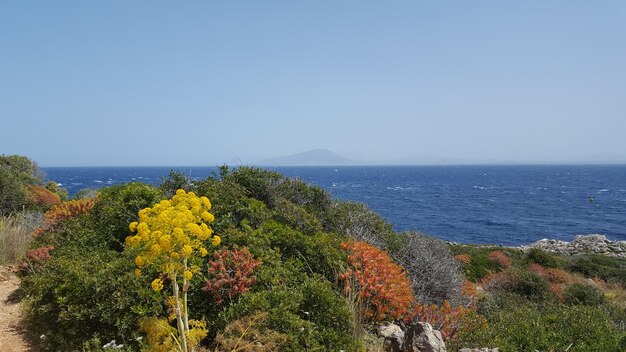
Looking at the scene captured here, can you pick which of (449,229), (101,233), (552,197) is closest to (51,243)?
(101,233)

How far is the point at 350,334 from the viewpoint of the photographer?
17.0 ft

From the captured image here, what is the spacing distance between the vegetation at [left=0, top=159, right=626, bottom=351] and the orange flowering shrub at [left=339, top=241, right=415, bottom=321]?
2 centimetres

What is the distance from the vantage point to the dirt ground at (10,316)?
562 centimetres

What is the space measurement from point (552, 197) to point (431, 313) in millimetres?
83828

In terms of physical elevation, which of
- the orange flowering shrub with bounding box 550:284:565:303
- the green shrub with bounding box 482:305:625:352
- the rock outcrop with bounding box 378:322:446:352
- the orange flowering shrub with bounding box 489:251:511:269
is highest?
the rock outcrop with bounding box 378:322:446:352

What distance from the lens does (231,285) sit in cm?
555

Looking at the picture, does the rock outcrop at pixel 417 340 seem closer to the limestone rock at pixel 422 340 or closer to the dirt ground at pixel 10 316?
the limestone rock at pixel 422 340

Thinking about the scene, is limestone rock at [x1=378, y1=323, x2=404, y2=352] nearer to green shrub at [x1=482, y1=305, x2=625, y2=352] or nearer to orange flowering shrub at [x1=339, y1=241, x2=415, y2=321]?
orange flowering shrub at [x1=339, y1=241, x2=415, y2=321]

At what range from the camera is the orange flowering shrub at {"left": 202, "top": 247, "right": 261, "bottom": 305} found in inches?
216

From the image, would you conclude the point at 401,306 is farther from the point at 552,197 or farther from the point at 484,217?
the point at 552,197

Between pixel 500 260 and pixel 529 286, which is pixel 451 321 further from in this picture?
pixel 500 260

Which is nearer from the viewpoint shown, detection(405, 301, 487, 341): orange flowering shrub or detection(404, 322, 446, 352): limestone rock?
detection(404, 322, 446, 352): limestone rock

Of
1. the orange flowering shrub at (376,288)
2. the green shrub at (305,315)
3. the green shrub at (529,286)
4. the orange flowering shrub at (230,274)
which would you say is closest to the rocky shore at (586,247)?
the green shrub at (529,286)

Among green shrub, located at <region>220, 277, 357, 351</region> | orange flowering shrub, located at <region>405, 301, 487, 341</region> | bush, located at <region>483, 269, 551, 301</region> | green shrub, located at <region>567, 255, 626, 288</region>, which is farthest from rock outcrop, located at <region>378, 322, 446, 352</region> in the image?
green shrub, located at <region>567, 255, 626, 288</region>
